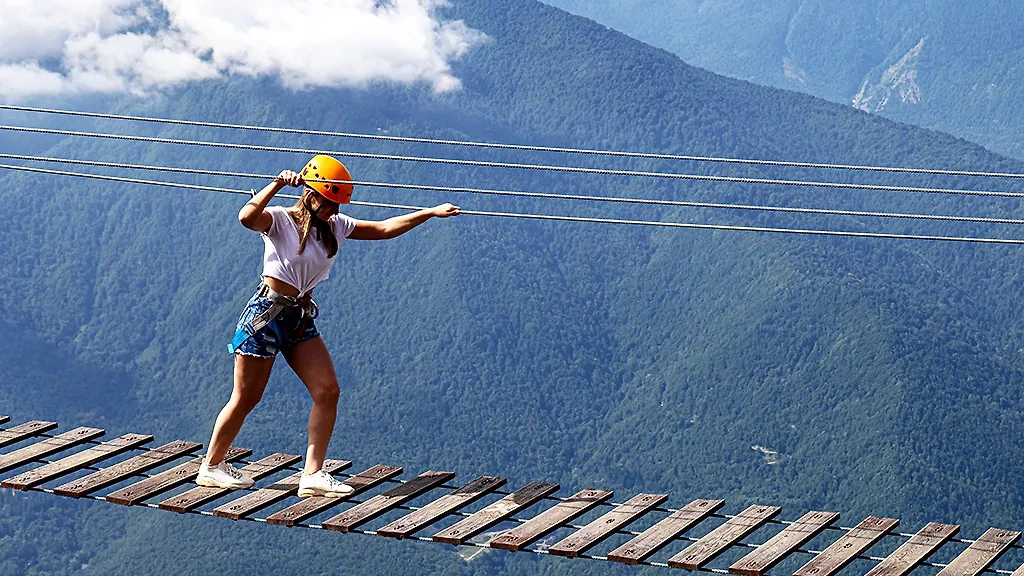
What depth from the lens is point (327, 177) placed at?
7898 mm

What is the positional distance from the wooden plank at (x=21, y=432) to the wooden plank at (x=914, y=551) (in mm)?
5512

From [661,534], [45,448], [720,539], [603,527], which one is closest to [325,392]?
[603,527]

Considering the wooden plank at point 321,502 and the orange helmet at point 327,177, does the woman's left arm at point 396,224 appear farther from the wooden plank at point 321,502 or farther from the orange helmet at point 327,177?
the wooden plank at point 321,502

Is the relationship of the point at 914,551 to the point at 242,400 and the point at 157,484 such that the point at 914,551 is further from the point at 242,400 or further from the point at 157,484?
the point at 157,484

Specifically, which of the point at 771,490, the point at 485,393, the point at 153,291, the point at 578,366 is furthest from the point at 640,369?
the point at 153,291

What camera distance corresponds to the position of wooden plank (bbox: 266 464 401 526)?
320 inches

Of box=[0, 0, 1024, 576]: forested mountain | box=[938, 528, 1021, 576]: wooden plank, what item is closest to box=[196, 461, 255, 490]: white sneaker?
box=[938, 528, 1021, 576]: wooden plank

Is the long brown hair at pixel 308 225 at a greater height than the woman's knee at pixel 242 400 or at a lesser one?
→ greater

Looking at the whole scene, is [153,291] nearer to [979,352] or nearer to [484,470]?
[484,470]

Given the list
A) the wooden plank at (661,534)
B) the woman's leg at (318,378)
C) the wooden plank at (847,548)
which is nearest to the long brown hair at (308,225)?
the woman's leg at (318,378)

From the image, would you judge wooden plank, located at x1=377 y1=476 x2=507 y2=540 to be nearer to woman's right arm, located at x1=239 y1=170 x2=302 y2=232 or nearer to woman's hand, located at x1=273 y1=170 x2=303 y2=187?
woman's right arm, located at x1=239 y1=170 x2=302 y2=232

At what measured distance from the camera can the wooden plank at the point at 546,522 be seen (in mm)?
7766

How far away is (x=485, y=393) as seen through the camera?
489 feet

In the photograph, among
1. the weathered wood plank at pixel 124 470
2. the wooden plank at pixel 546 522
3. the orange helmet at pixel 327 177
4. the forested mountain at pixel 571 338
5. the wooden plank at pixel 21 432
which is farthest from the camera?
the forested mountain at pixel 571 338
